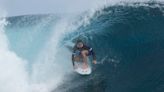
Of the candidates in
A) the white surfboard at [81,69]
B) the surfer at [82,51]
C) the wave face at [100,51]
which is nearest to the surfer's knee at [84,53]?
the surfer at [82,51]

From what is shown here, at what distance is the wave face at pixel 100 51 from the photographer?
18.6 metres

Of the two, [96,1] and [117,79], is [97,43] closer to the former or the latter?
[117,79]

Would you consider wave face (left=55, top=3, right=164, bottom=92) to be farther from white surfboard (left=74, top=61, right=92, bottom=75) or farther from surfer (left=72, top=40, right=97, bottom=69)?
surfer (left=72, top=40, right=97, bottom=69)

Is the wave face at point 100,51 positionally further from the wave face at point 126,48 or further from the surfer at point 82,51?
the surfer at point 82,51

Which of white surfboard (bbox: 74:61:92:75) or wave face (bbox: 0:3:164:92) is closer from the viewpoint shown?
wave face (bbox: 0:3:164:92)

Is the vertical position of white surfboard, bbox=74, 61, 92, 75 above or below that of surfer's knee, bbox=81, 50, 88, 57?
below

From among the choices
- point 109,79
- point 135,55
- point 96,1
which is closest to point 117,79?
point 109,79

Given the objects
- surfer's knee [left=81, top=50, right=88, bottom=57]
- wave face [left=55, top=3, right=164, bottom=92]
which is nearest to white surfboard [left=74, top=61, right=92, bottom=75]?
wave face [left=55, top=3, right=164, bottom=92]

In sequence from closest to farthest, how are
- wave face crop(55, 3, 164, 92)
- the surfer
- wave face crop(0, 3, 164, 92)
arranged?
wave face crop(55, 3, 164, 92)
wave face crop(0, 3, 164, 92)
the surfer

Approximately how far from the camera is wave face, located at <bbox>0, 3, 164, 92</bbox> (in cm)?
1859

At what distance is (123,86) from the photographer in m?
17.8

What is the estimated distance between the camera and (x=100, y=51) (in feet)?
70.7

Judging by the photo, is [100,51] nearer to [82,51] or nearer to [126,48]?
[126,48]

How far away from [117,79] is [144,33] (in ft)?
15.8
